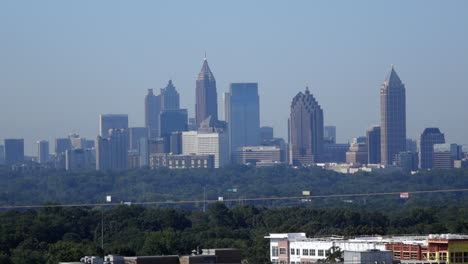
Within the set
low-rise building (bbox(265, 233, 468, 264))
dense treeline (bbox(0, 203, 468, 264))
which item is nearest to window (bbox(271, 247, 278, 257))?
low-rise building (bbox(265, 233, 468, 264))

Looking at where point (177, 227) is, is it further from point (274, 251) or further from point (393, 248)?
point (393, 248)

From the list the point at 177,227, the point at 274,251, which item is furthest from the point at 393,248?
the point at 177,227

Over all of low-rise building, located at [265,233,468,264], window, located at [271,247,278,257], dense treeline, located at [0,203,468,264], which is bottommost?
dense treeline, located at [0,203,468,264]

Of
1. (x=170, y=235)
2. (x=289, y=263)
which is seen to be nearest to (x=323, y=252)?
(x=289, y=263)

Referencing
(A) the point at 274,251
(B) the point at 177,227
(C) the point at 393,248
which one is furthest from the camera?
(B) the point at 177,227

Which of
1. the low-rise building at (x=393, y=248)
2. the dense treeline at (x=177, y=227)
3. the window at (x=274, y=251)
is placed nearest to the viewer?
the low-rise building at (x=393, y=248)

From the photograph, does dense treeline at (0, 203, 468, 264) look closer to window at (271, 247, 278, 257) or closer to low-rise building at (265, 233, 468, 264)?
window at (271, 247, 278, 257)

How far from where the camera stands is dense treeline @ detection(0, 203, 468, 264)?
104438mm

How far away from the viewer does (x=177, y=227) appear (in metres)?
157

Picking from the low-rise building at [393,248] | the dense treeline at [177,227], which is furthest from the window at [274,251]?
the dense treeline at [177,227]

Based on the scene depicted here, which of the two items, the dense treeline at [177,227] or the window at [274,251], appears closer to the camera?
the window at [274,251]

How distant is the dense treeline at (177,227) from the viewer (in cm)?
10444

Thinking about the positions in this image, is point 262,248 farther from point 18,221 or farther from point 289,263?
point 18,221

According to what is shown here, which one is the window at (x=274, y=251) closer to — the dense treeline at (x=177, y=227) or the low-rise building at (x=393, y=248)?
the low-rise building at (x=393, y=248)
